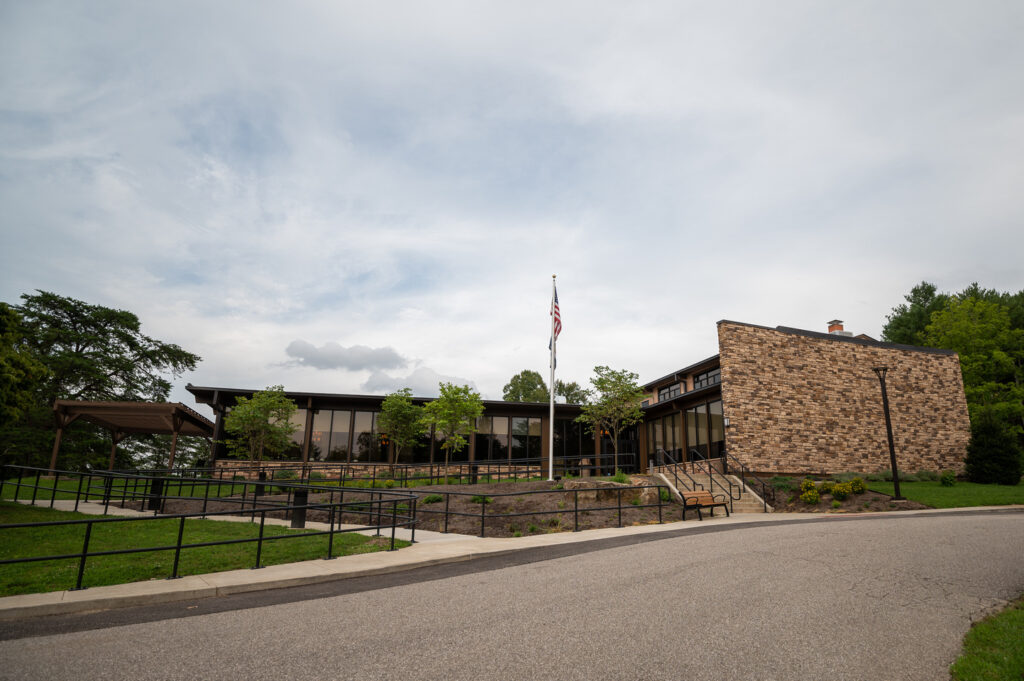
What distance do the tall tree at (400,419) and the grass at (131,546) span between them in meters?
11.1

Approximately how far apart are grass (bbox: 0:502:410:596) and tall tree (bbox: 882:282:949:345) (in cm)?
4848

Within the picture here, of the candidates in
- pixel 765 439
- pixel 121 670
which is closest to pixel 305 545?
pixel 121 670

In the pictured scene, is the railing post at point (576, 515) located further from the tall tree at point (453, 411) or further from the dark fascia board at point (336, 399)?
the dark fascia board at point (336, 399)

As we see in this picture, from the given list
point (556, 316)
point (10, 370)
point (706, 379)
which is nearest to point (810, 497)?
point (706, 379)

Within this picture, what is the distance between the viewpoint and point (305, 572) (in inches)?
312

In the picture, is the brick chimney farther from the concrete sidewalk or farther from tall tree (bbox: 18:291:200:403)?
tall tree (bbox: 18:291:200:403)

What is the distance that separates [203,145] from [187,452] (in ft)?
175

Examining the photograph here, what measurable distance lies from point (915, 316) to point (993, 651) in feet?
172

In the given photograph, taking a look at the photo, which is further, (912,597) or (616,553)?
(616,553)

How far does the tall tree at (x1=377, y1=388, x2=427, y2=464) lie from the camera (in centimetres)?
2516

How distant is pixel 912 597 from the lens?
6.59m

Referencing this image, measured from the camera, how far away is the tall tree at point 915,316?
151 ft

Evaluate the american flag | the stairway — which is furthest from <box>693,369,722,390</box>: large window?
the american flag

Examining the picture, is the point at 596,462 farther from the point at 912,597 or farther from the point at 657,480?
the point at 912,597
